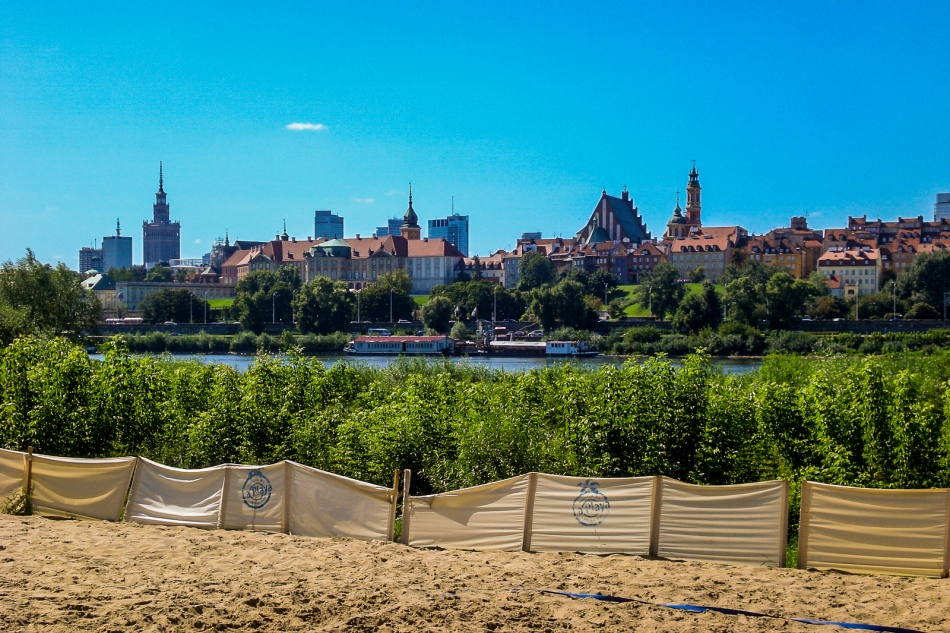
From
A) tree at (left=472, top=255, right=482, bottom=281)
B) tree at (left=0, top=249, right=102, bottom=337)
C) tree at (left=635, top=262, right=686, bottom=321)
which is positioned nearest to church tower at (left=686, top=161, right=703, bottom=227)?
tree at (left=472, top=255, right=482, bottom=281)

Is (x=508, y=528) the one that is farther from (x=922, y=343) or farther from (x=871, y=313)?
(x=871, y=313)

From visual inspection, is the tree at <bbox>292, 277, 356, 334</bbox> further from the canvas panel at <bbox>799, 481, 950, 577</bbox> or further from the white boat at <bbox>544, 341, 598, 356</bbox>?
the canvas panel at <bbox>799, 481, 950, 577</bbox>

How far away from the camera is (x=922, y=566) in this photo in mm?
10797

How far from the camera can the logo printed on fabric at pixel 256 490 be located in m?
13.3

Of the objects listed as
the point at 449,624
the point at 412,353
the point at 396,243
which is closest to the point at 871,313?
the point at 412,353

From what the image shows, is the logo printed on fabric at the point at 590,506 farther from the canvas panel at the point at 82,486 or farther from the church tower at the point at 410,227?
the church tower at the point at 410,227

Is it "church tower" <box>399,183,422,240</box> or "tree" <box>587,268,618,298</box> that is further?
"church tower" <box>399,183,422,240</box>

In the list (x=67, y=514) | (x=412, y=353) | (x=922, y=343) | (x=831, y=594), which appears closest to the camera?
(x=831, y=594)

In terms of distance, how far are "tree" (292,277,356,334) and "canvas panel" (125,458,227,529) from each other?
3165 inches

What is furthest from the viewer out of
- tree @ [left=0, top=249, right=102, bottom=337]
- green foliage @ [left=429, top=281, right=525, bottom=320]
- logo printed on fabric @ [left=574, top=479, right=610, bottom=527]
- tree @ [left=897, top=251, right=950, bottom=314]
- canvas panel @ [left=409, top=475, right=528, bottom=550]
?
green foliage @ [left=429, top=281, right=525, bottom=320]

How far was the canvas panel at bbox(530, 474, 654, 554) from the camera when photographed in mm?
11734

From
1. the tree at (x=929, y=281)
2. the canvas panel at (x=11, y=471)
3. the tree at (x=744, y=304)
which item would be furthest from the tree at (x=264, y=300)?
the canvas panel at (x=11, y=471)

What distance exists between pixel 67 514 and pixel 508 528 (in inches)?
251

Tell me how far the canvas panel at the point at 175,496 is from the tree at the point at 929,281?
3514 inches
